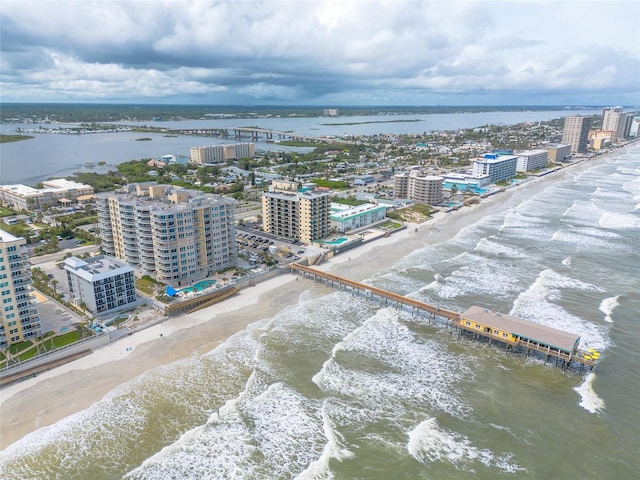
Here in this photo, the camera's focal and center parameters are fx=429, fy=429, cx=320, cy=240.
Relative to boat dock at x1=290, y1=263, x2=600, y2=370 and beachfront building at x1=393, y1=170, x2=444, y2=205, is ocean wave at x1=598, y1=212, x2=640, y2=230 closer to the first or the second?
beachfront building at x1=393, y1=170, x2=444, y2=205

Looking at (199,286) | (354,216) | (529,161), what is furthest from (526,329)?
(529,161)

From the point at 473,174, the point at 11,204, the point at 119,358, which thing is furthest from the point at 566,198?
the point at 11,204

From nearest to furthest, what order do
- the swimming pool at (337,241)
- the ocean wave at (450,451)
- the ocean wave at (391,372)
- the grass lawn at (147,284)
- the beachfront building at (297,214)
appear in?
the ocean wave at (450,451), the ocean wave at (391,372), the grass lawn at (147,284), the beachfront building at (297,214), the swimming pool at (337,241)

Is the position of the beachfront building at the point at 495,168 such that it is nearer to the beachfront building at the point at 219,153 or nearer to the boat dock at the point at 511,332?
the boat dock at the point at 511,332

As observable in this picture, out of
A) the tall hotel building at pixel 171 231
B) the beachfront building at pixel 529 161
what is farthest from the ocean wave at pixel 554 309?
the beachfront building at pixel 529 161

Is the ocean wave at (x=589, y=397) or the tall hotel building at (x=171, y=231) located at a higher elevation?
the tall hotel building at (x=171, y=231)

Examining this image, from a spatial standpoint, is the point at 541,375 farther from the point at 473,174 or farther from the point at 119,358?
the point at 473,174
